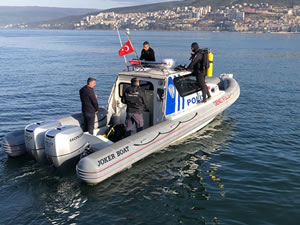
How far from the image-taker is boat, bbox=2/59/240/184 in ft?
22.9

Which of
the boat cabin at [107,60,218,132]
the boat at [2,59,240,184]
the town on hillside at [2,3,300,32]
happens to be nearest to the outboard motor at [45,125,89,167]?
the boat at [2,59,240,184]

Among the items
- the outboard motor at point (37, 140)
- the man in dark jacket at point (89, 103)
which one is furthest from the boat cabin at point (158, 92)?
the outboard motor at point (37, 140)

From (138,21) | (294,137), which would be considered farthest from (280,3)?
(294,137)

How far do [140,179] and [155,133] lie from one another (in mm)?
1341

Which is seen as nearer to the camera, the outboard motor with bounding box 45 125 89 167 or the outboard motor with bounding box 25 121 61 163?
the outboard motor with bounding box 45 125 89 167

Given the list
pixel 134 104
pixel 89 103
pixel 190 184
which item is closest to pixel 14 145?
pixel 89 103

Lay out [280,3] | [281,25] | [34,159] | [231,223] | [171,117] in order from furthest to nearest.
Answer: [280,3]
[281,25]
[171,117]
[34,159]
[231,223]

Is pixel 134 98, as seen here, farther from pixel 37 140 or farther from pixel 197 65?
pixel 197 65

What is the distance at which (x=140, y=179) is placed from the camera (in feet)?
24.6

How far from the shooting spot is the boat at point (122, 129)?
6.97 m

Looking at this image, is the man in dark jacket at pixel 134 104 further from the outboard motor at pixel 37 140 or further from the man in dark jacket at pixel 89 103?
the outboard motor at pixel 37 140

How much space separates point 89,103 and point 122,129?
4.56 feet

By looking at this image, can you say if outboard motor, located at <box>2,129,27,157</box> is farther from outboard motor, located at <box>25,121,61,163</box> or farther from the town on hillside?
the town on hillside

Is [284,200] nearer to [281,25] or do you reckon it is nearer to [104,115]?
[104,115]
